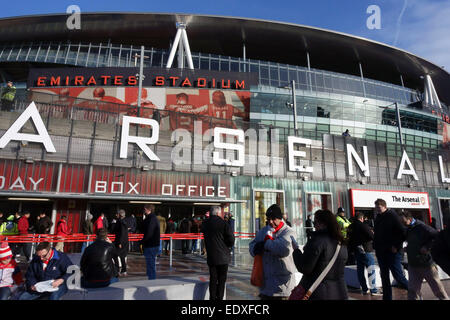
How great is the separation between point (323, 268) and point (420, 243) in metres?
2.74

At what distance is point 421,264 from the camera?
4.54 meters

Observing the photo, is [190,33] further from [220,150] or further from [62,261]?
[62,261]

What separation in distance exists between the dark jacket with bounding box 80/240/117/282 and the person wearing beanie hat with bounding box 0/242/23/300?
1.02 m

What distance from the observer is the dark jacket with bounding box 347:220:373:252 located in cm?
629

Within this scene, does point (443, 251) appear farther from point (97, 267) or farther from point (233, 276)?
point (233, 276)

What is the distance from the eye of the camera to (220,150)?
55.3 ft

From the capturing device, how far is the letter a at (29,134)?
12925mm

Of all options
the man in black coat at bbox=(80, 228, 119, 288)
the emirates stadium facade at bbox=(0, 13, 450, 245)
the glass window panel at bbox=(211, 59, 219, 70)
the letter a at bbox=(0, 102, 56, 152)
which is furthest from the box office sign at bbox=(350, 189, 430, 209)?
the glass window panel at bbox=(211, 59, 219, 70)

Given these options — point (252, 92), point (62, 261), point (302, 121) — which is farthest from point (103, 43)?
point (62, 261)

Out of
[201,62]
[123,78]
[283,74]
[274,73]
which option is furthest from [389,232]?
[201,62]

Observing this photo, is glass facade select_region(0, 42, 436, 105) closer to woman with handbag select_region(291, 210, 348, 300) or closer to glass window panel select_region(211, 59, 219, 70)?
glass window panel select_region(211, 59, 219, 70)

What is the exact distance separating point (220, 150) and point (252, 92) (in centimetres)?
1776

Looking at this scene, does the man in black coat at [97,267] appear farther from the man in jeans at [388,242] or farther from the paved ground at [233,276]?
the man in jeans at [388,242]

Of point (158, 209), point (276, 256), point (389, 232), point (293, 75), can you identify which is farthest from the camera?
point (293, 75)
